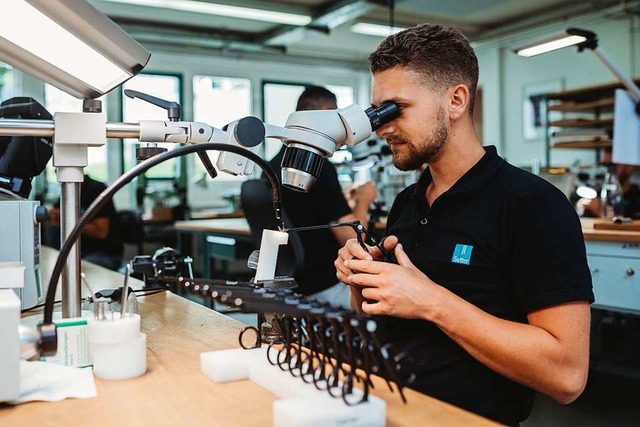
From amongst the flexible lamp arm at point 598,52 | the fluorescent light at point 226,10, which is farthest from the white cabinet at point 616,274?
the fluorescent light at point 226,10

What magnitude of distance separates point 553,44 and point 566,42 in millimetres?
118

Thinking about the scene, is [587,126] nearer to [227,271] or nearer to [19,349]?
[227,271]

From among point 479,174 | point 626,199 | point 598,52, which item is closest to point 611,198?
point 626,199

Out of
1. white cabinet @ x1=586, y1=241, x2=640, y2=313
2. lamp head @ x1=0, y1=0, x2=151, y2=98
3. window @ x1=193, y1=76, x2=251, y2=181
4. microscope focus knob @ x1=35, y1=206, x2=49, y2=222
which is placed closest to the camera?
lamp head @ x1=0, y1=0, x2=151, y2=98

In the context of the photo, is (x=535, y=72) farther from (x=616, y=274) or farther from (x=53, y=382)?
(x=53, y=382)

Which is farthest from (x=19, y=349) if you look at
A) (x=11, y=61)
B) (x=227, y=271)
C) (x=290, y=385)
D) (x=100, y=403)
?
(x=227, y=271)

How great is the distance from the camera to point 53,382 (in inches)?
31.6

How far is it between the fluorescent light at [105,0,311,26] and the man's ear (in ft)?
15.9

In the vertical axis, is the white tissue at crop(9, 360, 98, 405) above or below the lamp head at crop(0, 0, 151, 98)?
below

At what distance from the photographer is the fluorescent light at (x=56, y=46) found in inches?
33.6

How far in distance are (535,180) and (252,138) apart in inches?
22.0

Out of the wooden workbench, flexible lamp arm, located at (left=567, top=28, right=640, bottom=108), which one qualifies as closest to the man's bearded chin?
the wooden workbench

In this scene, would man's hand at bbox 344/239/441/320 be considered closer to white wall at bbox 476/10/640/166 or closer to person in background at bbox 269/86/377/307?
person in background at bbox 269/86/377/307

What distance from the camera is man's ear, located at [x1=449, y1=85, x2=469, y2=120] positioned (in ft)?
4.05
